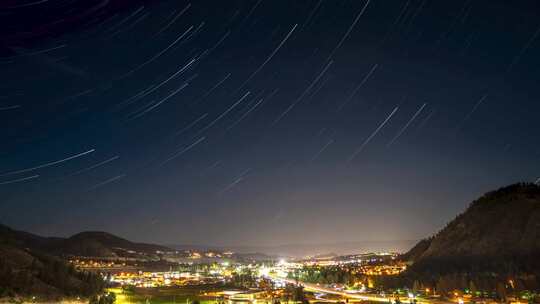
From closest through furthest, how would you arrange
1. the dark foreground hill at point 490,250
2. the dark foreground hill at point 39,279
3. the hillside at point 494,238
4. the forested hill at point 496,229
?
the dark foreground hill at point 39,279 → the dark foreground hill at point 490,250 → the hillside at point 494,238 → the forested hill at point 496,229

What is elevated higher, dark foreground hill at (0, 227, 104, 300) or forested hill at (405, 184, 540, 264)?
forested hill at (405, 184, 540, 264)

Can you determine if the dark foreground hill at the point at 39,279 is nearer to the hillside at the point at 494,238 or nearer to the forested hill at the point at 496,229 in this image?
the hillside at the point at 494,238

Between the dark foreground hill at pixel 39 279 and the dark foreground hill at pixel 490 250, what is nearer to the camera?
the dark foreground hill at pixel 39 279

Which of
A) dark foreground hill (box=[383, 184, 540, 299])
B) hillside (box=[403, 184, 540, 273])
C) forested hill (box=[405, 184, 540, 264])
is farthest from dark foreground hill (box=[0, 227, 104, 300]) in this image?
forested hill (box=[405, 184, 540, 264])

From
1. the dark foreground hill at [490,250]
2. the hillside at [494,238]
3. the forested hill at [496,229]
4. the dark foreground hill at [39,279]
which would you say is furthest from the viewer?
the forested hill at [496,229]

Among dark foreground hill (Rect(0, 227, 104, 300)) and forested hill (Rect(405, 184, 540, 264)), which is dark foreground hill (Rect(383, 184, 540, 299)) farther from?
dark foreground hill (Rect(0, 227, 104, 300))

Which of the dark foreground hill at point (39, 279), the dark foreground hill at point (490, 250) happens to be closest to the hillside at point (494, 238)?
the dark foreground hill at point (490, 250)

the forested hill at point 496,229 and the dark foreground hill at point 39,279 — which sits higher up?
the forested hill at point 496,229

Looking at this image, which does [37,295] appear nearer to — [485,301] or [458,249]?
[485,301]
